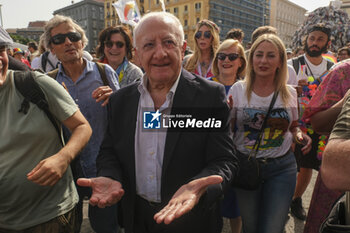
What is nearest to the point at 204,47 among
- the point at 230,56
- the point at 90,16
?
the point at 230,56

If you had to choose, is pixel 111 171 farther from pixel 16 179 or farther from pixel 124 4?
pixel 124 4

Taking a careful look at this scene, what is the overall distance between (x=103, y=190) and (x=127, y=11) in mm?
5406

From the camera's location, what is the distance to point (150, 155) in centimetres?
155

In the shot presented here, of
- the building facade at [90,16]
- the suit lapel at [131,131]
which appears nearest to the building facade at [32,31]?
the building facade at [90,16]

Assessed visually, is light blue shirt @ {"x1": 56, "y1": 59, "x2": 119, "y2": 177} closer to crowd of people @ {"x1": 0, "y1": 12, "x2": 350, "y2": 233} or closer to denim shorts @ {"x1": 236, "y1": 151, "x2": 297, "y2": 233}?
crowd of people @ {"x1": 0, "y1": 12, "x2": 350, "y2": 233}

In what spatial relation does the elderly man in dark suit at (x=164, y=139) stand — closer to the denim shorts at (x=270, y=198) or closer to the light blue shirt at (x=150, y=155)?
the light blue shirt at (x=150, y=155)

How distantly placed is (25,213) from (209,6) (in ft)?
223

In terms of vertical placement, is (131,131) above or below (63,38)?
below

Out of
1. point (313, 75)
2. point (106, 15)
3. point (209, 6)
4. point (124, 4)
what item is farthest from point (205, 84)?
point (106, 15)

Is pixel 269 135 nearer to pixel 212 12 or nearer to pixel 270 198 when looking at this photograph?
pixel 270 198

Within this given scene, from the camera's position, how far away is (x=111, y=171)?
154 centimetres

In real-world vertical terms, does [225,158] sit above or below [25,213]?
above

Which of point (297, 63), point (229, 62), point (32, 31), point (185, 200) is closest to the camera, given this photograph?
point (185, 200)

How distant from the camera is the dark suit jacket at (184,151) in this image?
59.2 inches
